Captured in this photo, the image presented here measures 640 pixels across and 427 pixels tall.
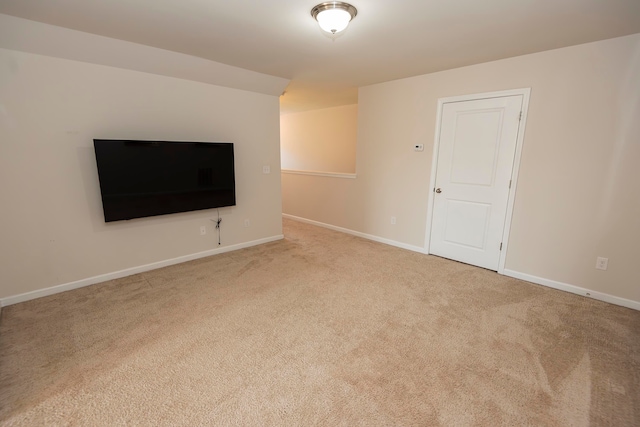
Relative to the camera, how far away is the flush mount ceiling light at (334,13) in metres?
1.90

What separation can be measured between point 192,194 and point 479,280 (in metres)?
3.47

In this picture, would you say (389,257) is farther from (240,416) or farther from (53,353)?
(53,353)

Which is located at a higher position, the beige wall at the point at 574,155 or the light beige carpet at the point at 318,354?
the beige wall at the point at 574,155

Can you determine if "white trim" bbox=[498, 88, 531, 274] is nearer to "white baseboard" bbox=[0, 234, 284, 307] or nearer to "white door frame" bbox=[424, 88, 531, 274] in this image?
"white door frame" bbox=[424, 88, 531, 274]

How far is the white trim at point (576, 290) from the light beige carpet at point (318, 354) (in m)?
0.10

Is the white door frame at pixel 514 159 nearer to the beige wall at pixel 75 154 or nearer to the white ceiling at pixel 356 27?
the white ceiling at pixel 356 27

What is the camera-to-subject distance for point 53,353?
6.17ft

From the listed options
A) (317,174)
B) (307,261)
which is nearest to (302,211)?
(317,174)

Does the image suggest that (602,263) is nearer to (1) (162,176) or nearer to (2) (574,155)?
(2) (574,155)

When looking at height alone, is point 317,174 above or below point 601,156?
below

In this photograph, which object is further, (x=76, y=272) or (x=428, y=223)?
(x=428, y=223)

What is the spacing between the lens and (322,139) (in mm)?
6484

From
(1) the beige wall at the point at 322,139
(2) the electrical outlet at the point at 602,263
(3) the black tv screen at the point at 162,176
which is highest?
(1) the beige wall at the point at 322,139

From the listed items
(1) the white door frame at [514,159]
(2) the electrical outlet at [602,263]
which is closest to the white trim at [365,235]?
(1) the white door frame at [514,159]
